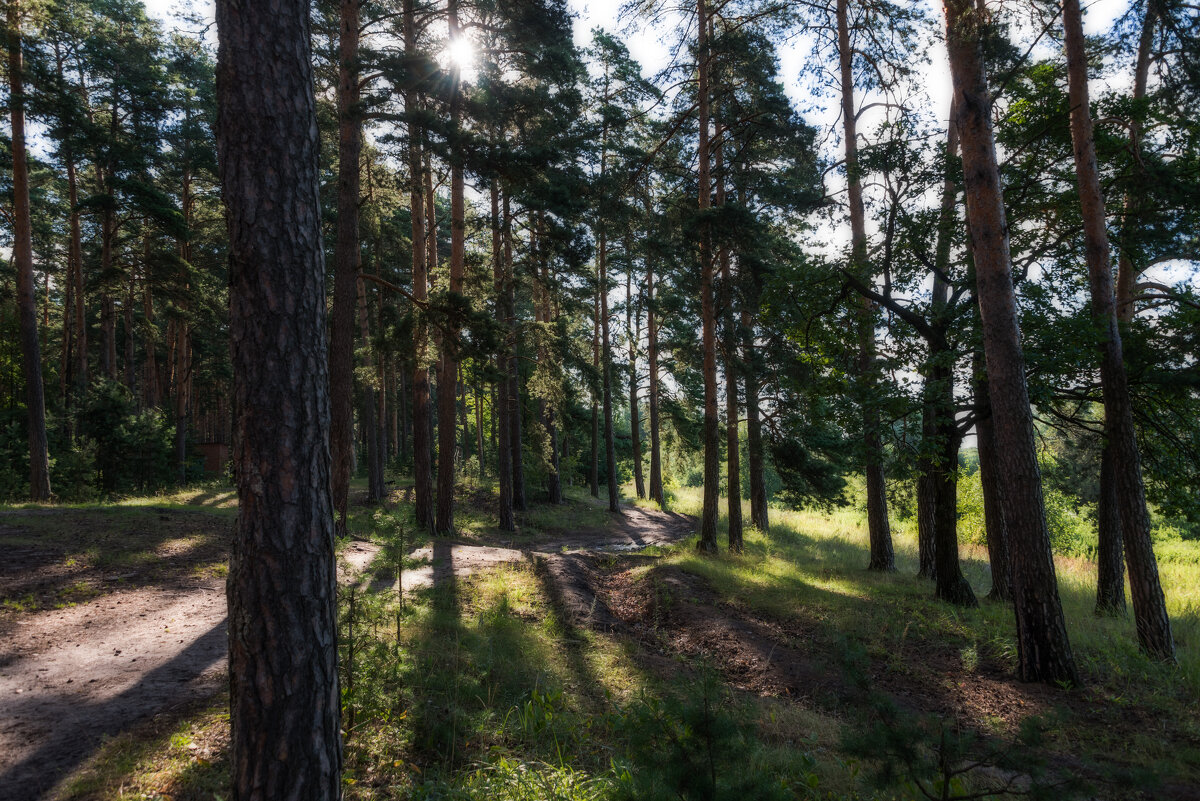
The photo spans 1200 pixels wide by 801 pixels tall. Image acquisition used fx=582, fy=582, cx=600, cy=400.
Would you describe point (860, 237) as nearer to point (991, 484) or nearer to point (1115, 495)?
point (991, 484)

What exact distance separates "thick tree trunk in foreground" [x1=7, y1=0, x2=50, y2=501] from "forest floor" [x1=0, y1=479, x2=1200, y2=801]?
14.3ft

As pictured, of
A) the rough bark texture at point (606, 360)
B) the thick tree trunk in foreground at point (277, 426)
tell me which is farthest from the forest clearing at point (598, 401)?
the rough bark texture at point (606, 360)

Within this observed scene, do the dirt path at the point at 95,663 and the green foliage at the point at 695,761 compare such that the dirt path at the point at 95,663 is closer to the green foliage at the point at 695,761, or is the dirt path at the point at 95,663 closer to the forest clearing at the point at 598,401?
the forest clearing at the point at 598,401

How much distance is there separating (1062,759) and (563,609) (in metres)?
5.89

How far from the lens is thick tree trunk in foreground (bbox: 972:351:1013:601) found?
9.18 meters

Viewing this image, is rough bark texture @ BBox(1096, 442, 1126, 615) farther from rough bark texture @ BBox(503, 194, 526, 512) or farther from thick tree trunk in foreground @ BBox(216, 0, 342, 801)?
rough bark texture @ BBox(503, 194, 526, 512)

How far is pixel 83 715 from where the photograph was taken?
4.05m

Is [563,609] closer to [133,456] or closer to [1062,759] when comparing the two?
[1062,759]

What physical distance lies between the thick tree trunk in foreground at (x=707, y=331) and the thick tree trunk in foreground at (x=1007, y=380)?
599 cm

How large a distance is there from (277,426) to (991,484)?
10.7 meters

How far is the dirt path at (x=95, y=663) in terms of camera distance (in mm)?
3572

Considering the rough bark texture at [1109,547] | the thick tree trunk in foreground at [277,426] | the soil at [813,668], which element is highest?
the thick tree trunk in foreground at [277,426]

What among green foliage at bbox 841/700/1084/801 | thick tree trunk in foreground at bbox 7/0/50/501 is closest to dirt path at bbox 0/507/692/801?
green foliage at bbox 841/700/1084/801

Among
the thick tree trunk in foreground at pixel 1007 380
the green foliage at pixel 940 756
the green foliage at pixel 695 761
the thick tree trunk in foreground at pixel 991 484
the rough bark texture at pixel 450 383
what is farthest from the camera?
the rough bark texture at pixel 450 383
